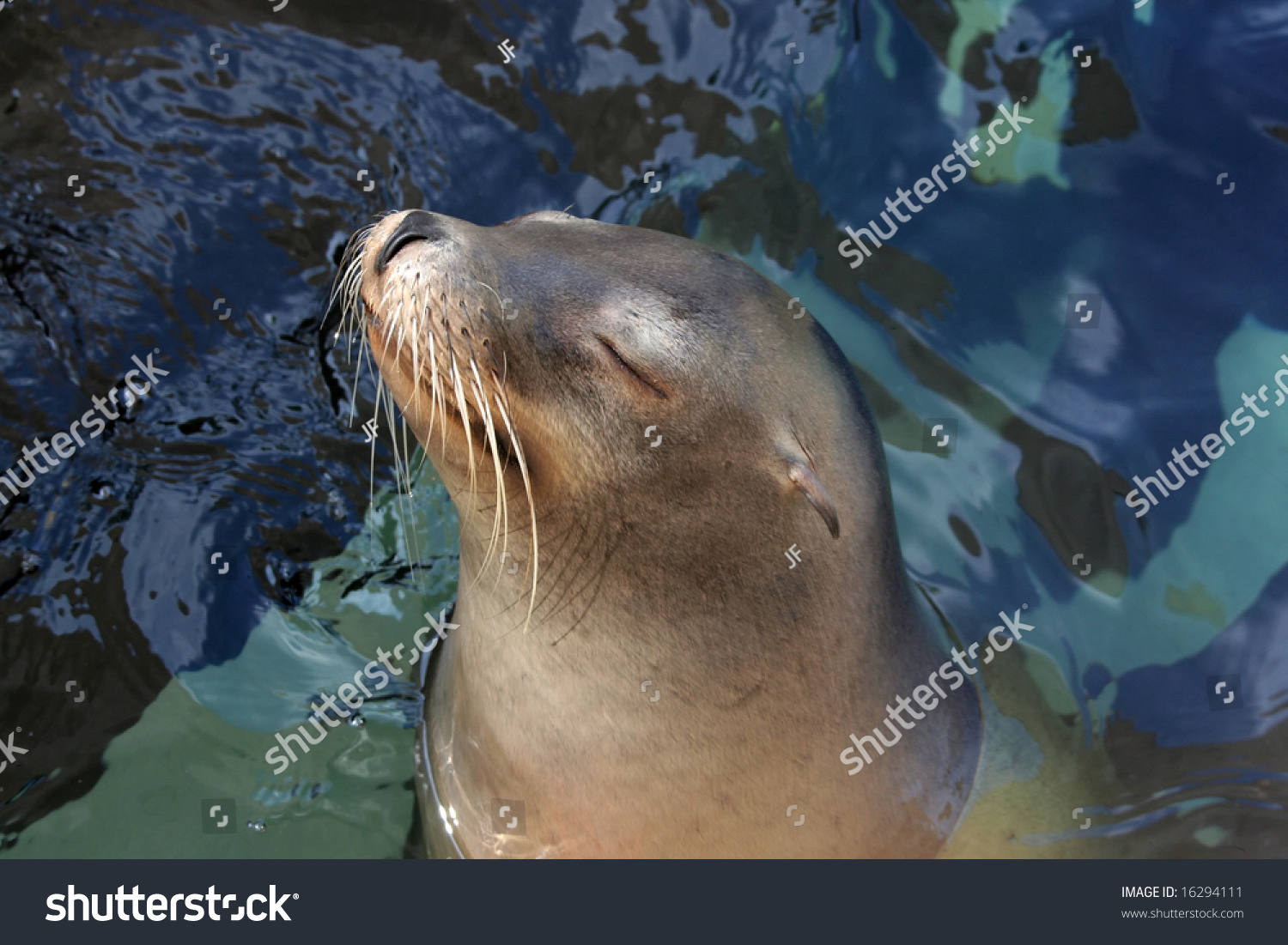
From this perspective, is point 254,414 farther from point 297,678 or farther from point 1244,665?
point 1244,665

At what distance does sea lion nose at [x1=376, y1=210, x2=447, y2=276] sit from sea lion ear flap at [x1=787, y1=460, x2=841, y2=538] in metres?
0.89

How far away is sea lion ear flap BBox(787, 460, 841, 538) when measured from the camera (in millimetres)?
2680

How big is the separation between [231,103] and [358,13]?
534 millimetres

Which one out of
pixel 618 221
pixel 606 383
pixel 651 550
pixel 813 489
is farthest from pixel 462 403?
pixel 618 221

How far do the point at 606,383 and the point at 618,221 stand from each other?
1941mm

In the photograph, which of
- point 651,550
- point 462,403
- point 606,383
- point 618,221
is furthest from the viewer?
point 618,221

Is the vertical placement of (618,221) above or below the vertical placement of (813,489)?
below

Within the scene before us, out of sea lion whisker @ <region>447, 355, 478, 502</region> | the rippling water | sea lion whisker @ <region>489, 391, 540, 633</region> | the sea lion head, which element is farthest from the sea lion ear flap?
the rippling water

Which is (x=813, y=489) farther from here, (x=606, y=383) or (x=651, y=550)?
(x=606, y=383)

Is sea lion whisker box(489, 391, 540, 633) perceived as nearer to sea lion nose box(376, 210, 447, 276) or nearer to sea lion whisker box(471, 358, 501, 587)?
sea lion whisker box(471, 358, 501, 587)

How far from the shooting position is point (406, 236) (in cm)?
265

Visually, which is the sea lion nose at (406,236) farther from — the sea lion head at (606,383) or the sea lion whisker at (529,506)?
the sea lion whisker at (529,506)

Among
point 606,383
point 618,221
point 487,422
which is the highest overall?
point 606,383

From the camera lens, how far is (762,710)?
9.82 feet
